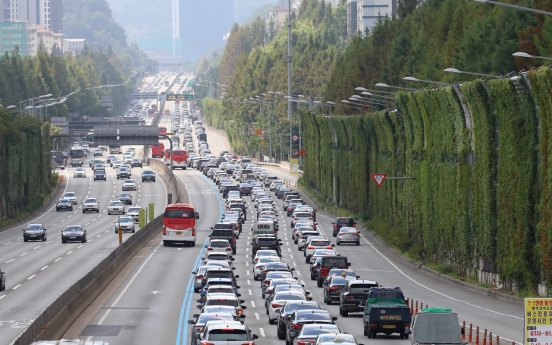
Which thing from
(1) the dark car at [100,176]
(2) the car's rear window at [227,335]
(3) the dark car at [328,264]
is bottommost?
(1) the dark car at [100,176]

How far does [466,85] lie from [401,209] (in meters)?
25.2

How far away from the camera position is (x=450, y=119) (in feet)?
232

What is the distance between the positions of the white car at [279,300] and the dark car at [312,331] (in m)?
9.47

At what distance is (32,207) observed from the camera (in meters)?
125

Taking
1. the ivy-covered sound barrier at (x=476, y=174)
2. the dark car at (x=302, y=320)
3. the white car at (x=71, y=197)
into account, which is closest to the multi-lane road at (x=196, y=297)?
the dark car at (x=302, y=320)

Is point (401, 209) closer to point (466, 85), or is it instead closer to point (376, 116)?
point (376, 116)

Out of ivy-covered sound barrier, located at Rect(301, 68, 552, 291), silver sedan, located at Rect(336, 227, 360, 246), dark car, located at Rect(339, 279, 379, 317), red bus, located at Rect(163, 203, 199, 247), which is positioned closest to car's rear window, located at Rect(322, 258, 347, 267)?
ivy-covered sound barrier, located at Rect(301, 68, 552, 291)

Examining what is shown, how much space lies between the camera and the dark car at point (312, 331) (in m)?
33.4

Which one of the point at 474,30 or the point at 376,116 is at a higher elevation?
the point at 474,30

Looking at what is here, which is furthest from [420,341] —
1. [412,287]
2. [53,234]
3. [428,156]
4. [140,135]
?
[140,135]

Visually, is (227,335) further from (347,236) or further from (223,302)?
(347,236)

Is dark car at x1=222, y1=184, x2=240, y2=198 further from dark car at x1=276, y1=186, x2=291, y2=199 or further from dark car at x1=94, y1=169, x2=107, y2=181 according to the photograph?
dark car at x1=94, y1=169, x2=107, y2=181

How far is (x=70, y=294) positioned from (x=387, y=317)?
1235 centimetres

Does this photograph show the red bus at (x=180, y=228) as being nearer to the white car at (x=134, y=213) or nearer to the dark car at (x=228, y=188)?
the white car at (x=134, y=213)
